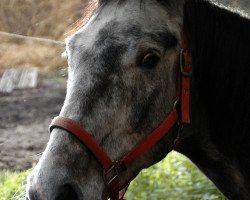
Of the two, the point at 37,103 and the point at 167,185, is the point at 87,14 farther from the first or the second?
the point at 37,103

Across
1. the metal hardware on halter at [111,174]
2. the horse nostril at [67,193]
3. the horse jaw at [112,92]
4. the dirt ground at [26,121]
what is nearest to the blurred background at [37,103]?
the dirt ground at [26,121]

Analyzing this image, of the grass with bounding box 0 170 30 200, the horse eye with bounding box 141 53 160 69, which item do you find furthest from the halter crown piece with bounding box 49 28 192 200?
the grass with bounding box 0 170 30 200

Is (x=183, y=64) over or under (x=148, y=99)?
over

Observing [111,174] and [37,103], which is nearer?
Result: [111,174]

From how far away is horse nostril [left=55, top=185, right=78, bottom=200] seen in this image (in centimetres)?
194

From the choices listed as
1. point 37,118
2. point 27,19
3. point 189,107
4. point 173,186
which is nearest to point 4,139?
point 37,118

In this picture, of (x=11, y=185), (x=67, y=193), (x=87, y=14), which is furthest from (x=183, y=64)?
(x=11, y=185)

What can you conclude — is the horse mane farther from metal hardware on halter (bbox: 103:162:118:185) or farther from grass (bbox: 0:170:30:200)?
grass (bbox: 0:170:30:200)

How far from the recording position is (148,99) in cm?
223

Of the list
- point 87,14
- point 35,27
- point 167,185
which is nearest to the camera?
point 87,14

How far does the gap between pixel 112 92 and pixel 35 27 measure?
931cm

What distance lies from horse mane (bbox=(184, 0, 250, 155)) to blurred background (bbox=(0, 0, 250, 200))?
2.19 ft

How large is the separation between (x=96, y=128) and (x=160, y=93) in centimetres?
38

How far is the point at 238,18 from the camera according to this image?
A: 8.29 ft
